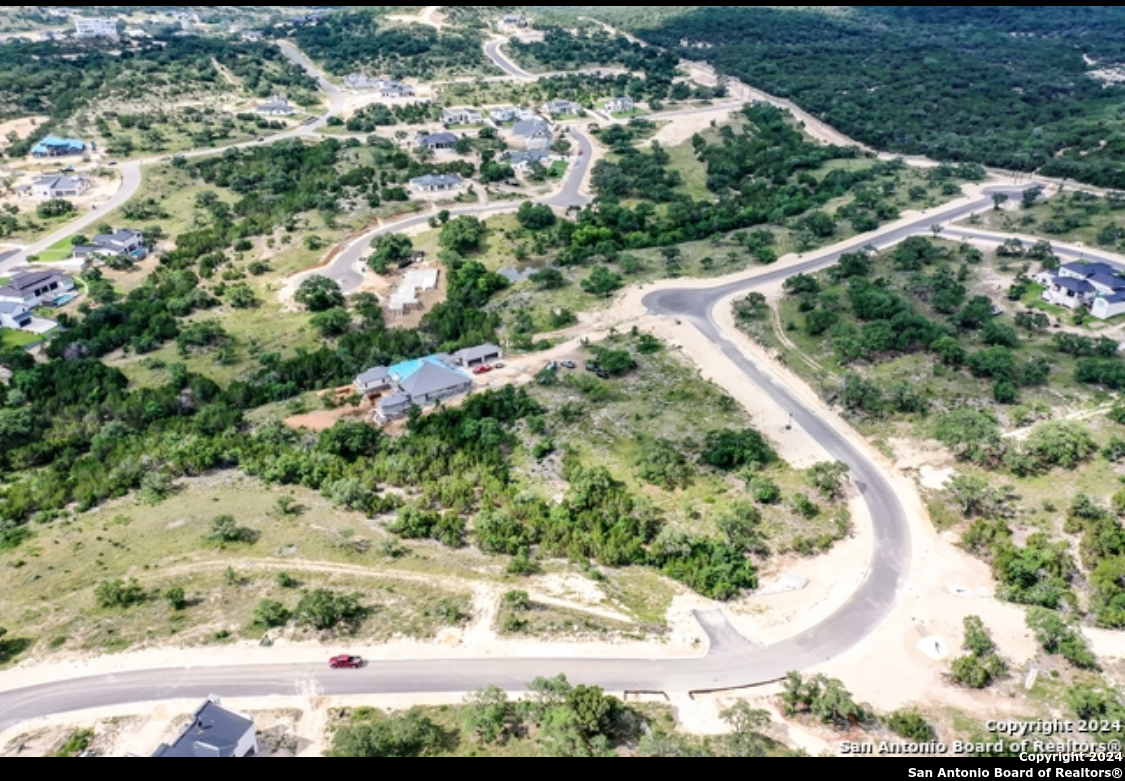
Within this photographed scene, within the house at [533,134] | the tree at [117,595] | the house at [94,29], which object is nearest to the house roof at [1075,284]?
the house at [533,134]

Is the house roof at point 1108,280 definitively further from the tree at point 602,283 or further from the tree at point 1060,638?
the tree at point 1060,638

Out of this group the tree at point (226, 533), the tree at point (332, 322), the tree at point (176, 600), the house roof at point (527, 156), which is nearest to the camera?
the tree at point (176, 600)

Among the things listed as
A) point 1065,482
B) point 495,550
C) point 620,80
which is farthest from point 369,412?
point 620,80

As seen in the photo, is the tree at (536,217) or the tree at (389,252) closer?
the tree at (389,252)

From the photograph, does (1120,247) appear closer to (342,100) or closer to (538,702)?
(538,702)

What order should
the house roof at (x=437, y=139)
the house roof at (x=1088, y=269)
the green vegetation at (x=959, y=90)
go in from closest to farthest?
the house roof at (x=1088, y=269) → the green vegetation at (x=959, y=90) → the house roof at (x=437, y=139)

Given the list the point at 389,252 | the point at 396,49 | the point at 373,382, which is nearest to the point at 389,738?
the point at 373,382

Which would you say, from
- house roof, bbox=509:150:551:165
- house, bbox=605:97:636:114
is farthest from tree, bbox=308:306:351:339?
house, bbox=605:97:636:114

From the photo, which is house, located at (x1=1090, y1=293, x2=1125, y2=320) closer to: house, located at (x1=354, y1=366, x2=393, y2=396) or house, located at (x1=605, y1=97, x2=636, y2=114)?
house, located at (x1=354, y1=366, x2=393, y2=396)
